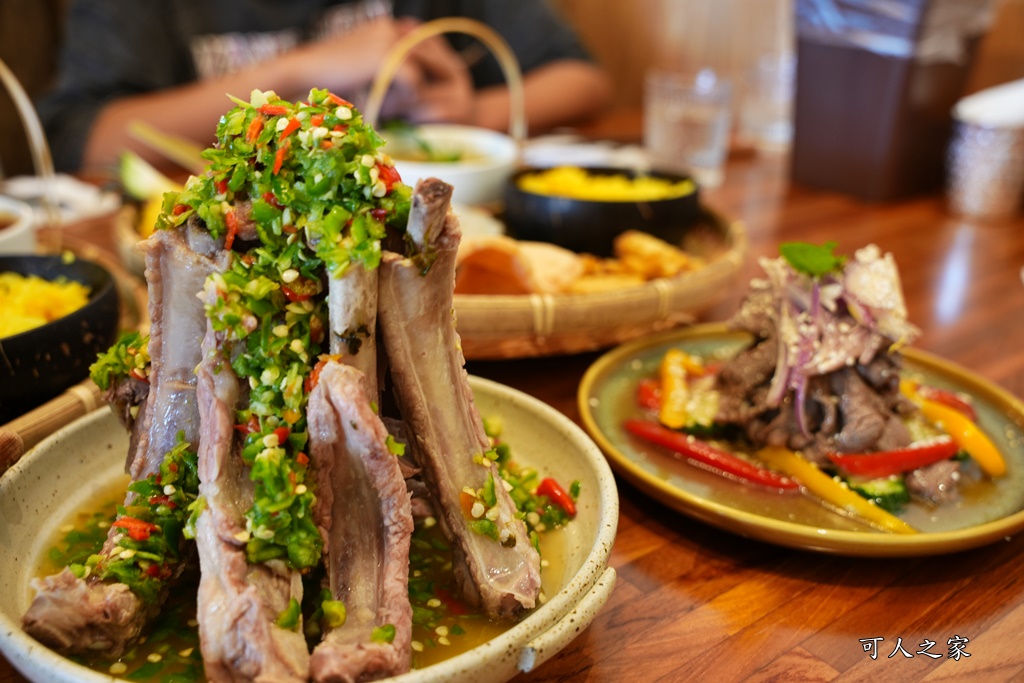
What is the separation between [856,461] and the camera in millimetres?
1652

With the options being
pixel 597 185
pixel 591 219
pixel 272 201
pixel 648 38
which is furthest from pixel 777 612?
pixel 648 38

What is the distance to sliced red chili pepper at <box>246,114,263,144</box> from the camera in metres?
1.11

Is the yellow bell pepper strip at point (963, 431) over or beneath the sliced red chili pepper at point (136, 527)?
beneath

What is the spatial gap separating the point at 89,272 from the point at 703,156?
305 centimetres

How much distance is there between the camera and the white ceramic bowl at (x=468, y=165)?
2.98 m

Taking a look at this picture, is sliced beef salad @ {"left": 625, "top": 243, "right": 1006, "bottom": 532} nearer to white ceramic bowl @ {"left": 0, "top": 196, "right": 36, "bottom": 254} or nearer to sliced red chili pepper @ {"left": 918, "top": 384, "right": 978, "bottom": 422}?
sliced red chili pepper @ {"left": 918, "top": 384, "right": 978, "bottom": 422}

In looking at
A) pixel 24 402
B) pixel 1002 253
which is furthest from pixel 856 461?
pixel 1002 253

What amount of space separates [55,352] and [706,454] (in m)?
1.36

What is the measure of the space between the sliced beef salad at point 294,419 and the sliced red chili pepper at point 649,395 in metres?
0.77

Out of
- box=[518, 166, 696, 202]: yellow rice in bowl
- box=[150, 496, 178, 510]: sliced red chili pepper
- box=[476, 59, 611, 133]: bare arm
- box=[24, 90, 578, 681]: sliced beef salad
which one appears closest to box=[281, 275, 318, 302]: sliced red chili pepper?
box=[24, 90, 578, 681]: sliced beef salad

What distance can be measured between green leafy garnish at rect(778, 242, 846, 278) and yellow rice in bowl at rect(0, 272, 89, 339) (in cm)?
158

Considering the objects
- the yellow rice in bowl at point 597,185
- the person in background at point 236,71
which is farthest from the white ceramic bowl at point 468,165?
the person in background at point 236,71

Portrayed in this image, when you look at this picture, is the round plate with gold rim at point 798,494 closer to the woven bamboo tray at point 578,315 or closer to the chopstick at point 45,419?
the woven bamboo tray at point 578,315

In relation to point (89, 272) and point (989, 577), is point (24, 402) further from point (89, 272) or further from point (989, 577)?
point (989, 577)
